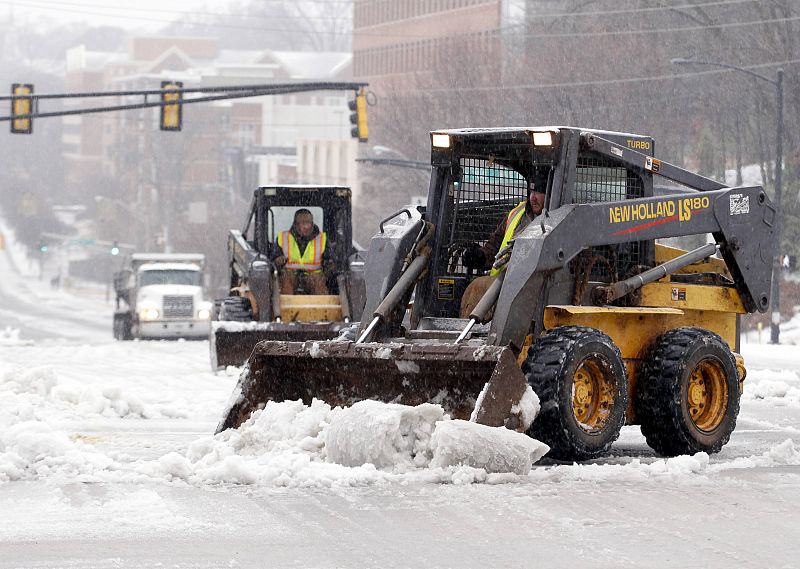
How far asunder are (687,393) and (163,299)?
27371 millimetres

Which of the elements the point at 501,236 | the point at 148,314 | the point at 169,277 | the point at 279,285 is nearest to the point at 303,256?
the point at 279,285

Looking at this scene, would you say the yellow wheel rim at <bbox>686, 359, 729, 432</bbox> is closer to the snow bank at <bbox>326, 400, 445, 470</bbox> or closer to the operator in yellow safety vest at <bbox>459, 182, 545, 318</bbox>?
the operator in yellow safety vest at <bbox>459, 182, 545, 318</bbox>

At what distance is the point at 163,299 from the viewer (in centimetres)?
3938

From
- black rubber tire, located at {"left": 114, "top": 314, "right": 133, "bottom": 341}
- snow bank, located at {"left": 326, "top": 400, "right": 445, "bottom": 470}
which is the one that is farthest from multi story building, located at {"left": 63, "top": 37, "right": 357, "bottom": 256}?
snow bank, located at {"left": 326, "top": 400, "right": 445, "bottom": 470}

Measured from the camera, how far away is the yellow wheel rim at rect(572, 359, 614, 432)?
12.3 m

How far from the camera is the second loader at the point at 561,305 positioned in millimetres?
12141

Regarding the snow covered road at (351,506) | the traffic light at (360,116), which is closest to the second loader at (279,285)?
the snow covered road at (351,506)

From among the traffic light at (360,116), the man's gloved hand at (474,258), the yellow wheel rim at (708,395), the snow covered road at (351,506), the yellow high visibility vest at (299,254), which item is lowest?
the snow covered road at (351,506)

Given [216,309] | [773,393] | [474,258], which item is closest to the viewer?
[474,258]

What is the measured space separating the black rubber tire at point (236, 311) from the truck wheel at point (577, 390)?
36.7 ft

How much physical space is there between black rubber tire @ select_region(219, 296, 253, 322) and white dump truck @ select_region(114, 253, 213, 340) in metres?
15.8

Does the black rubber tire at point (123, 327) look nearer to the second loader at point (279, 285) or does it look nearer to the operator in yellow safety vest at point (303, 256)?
the second loader at point (279, 285)

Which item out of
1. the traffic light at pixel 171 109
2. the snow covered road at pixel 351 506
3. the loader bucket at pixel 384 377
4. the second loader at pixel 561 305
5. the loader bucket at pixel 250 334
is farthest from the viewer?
the traffic light at pixel 171 109

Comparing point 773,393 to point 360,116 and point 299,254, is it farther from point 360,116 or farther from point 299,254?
point 360,116
